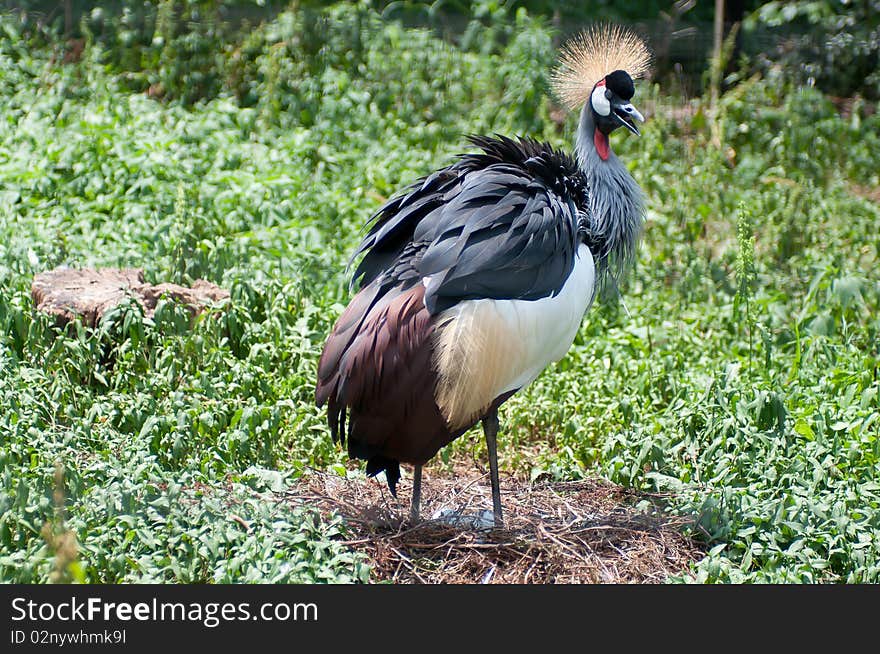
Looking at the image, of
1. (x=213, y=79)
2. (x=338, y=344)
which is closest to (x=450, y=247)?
(x=338, y=344)

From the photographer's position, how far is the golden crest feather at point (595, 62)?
4527mm

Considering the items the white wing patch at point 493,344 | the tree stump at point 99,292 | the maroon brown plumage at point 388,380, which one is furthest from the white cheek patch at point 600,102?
the tree stump at point 99,292

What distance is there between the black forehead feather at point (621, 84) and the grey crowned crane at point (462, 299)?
1.26 feet

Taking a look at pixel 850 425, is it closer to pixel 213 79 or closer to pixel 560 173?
pixel 560 173

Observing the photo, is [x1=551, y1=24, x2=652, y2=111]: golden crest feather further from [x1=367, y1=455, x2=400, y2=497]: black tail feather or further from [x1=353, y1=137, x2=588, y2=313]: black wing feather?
[x1=367, y1=455, x2=400, y2=497]: black tail feather

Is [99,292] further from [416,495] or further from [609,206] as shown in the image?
[609,206]

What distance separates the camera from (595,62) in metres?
4.53

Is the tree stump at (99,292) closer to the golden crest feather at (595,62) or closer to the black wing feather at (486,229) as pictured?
the black wing feather at (486,229)

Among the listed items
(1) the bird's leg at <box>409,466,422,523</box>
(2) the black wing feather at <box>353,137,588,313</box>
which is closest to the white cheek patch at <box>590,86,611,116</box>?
(2) the black wing feather at <box>353,137,588,313</box>

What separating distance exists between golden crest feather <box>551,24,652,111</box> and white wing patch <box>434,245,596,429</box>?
3.24 ft

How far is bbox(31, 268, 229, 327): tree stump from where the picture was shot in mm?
4883

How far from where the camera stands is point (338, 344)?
3812 millimetres

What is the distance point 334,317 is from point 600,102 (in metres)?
1.66

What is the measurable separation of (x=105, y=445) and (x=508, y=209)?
1.76 meters
